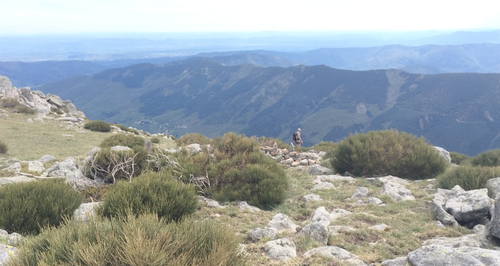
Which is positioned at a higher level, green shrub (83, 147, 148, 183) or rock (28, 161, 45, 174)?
green shrub (83, 147, 148, 183)

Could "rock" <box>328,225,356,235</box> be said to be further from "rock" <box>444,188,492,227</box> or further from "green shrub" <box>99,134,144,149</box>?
"green shrub" <box>99,134,144,149</box>

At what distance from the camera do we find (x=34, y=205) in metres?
6.24

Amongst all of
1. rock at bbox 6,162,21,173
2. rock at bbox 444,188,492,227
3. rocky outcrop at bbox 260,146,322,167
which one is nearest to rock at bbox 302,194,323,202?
rock at bbox 444,188,492,227

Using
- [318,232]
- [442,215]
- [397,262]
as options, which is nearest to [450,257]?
[397,262]

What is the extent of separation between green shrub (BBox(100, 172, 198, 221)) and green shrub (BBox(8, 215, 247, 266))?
229cm

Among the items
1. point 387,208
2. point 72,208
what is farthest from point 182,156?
point 387,208

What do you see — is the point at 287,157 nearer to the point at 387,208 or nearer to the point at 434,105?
the point at 387,208

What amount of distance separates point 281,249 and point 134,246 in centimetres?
289

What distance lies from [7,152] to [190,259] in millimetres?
18323

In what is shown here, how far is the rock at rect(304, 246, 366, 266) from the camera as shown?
471cm

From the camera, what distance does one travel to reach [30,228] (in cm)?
595

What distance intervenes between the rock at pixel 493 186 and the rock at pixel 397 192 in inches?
80.5

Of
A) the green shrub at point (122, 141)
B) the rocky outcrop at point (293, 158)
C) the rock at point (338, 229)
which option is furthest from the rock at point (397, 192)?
the green shrub at point (122, 141)

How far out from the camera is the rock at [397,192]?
901 centimetres
